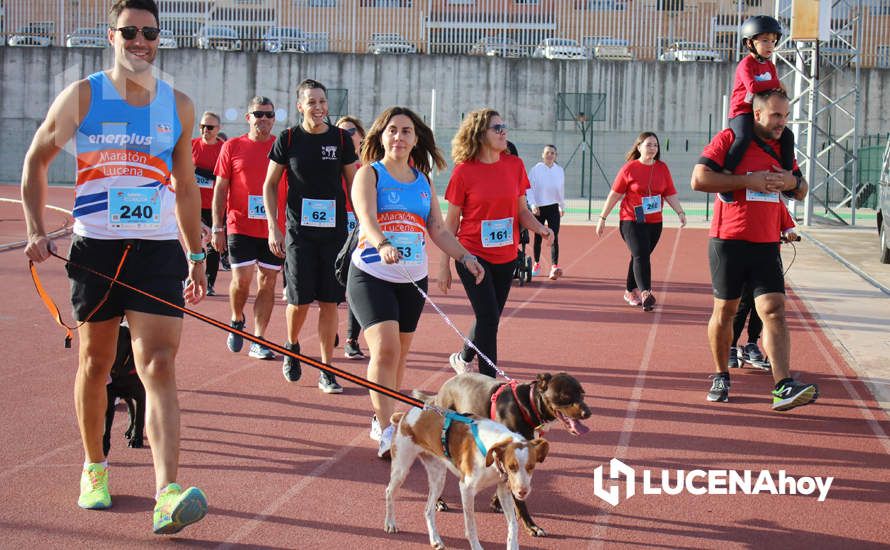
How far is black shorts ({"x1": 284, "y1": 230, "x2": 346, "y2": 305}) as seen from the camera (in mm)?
7473

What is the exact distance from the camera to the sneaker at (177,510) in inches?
163

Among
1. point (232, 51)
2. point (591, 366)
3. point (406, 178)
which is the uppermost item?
point (232, 51)

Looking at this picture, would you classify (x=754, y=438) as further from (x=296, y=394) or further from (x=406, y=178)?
(x=296, y=394)

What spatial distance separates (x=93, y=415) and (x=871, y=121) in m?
34.7

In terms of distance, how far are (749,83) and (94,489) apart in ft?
16.8

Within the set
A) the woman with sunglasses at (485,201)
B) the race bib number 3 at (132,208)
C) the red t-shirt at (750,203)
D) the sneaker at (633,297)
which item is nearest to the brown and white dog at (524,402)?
the race bib number 3 at (132,208)

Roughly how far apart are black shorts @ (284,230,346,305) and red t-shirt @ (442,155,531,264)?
3.55 feet

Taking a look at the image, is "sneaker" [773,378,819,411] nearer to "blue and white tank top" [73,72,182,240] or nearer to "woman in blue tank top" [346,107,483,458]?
"woman in blue tank top" [346,107,483,458]

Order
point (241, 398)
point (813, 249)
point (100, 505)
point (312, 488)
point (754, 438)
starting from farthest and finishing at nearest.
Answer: point (813, 249) < point (241, 398) < point (754, 438) < point (312, 488) < point (100, 505)

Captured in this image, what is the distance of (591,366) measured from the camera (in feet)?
28.3

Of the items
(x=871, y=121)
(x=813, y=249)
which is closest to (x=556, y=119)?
(x=871, y=121)

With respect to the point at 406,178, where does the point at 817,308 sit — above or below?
below

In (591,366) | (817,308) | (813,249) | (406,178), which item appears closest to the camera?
(406,178)

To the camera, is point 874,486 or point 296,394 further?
point 296,394
